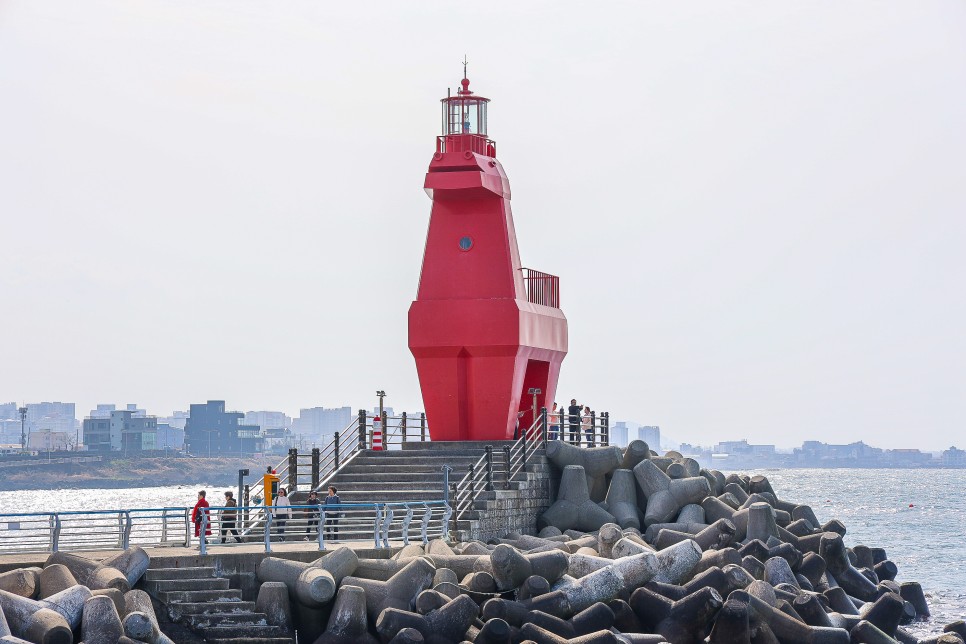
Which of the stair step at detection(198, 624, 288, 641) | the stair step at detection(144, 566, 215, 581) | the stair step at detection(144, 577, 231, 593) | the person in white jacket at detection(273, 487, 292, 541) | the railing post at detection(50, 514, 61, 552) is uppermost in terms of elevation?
the person in white jacket at detection(273, 487, 292, 541)

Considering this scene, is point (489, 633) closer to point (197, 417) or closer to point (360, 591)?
point (360, 591)

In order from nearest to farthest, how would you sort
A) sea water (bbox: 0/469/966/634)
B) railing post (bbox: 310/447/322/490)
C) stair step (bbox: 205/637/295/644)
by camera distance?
stair step (bbox: 205/637/295/644) < railing post (bbox: 310/447/322/490) < sea water (bbox: 0/469/966/634)

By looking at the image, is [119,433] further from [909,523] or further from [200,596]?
[200,596]

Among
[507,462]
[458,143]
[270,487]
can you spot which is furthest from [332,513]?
[458,143]

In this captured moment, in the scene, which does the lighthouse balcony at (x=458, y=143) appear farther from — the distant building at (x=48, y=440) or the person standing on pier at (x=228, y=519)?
the distant building at (x=48, y=440)

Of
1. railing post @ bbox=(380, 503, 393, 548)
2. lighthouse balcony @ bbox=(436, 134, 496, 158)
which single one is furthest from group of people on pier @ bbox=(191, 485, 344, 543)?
lighthouse balcony @ bbox=(436, 134, 496, 158)

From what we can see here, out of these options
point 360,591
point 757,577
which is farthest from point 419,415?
point 360,591

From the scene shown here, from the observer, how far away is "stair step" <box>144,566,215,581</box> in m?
21.6

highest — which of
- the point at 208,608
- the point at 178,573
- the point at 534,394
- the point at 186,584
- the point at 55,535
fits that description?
the point at 534,394

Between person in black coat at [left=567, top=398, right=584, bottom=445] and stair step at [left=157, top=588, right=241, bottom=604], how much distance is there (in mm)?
11785

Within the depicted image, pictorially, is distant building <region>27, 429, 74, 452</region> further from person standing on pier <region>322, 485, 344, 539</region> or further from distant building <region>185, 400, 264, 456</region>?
person standing on pier <region>322, 485, 344, 539</region>

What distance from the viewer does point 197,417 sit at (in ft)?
581

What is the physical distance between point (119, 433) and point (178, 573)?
155 m

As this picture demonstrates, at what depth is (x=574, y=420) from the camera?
3272 centimetres
